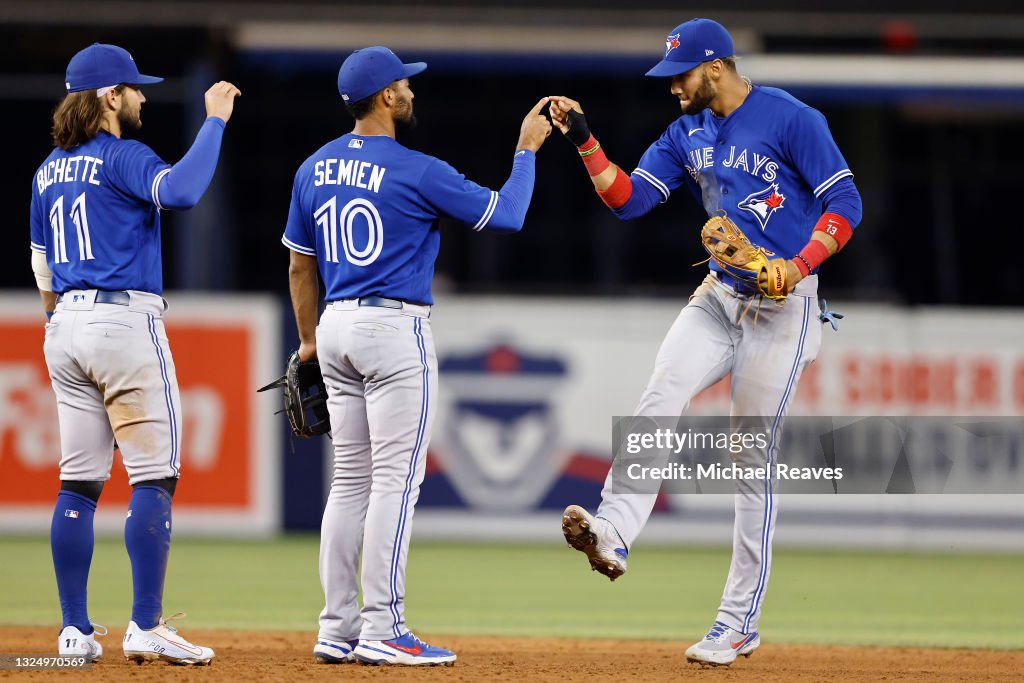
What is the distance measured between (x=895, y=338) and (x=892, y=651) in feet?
16.6

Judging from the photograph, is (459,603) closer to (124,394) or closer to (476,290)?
(124,394)

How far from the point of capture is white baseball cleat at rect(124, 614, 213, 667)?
530 cm

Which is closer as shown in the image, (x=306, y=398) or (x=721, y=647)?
(x=721, y=647)

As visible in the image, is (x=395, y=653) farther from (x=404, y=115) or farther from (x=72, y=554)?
(x=404, y=115)

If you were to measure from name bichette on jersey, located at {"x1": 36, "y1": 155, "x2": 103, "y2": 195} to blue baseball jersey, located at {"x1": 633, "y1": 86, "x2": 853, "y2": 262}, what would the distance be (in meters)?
2.39

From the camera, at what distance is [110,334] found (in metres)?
5.27

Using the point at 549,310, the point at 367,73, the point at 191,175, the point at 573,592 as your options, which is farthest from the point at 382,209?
the point at 549,310

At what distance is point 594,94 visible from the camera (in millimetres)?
16469

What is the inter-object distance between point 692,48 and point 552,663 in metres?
2.54

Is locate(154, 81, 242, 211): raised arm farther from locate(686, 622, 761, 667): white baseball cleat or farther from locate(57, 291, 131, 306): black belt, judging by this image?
locate(686, 622, 761, 667): white baseball cleat

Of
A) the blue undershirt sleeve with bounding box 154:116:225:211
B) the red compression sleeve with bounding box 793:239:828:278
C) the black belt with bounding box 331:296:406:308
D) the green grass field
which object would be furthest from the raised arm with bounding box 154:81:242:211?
the green grass field

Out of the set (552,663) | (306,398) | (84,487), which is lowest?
(552,663)

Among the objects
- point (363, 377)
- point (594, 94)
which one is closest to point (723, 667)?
point (363, 377)

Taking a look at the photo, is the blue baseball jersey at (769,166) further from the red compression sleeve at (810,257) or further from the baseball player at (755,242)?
the red compression sleeve at (810,257)
